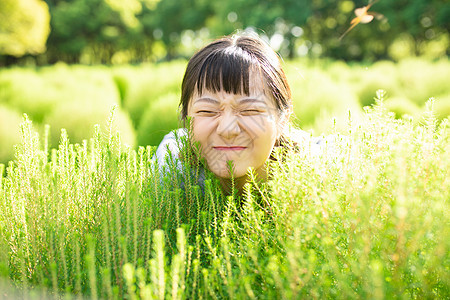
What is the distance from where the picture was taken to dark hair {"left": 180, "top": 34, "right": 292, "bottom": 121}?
1.35 meters

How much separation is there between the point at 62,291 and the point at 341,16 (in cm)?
2473

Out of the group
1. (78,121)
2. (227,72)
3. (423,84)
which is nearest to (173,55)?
(423,84)

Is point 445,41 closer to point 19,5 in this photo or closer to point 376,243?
point 19,5

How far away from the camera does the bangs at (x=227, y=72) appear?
1.34 metres

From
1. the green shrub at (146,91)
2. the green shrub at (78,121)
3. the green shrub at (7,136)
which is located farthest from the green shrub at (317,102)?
the green shrub at (7,136)

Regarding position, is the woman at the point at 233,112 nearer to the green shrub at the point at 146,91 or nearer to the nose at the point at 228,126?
the nose at the point at 228,126

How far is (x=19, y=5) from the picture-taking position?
11133 mm

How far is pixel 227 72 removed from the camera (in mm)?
1354

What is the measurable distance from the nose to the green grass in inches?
6.1

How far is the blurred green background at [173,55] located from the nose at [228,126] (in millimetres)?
330

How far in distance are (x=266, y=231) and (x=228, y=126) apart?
46 centimetres

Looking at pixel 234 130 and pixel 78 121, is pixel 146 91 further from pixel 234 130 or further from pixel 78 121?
pixel 234 130

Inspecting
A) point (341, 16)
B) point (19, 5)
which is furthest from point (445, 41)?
point (19, 5)

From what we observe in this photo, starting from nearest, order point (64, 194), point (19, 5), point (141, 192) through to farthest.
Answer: point (64, 194) → point (141, 192) → point (19, 5)
